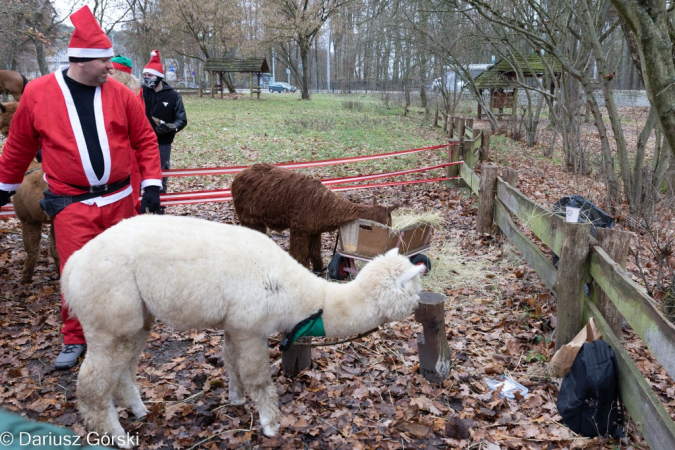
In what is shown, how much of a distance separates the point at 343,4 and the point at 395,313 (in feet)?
118

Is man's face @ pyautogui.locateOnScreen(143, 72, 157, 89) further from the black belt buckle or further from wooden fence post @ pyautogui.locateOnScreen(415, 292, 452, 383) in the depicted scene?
wooden fence post @ pyautogui.locateOnScreen(415, 292, 452, 383)

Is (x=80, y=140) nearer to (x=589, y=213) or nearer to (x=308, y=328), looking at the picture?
(x=308, y=328)

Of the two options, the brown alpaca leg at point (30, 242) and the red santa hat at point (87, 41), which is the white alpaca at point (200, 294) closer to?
the red santa hat at point (87, 41)

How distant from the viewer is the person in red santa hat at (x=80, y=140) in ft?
11.1

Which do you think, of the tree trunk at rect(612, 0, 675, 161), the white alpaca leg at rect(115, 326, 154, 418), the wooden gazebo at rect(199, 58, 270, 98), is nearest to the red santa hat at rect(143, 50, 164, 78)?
the white alpaca leg at rect(115, 326, 154, 418)

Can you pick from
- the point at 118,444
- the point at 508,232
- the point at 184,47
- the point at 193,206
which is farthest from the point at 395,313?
the point at 184,47

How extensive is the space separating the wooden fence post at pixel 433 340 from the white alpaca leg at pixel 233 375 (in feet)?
4.54

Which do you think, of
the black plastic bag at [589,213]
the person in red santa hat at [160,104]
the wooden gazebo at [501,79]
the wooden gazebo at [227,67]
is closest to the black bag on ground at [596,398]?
the black plastic bag at [589,213]

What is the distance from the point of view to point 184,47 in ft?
142

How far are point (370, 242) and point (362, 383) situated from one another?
74.9 inches

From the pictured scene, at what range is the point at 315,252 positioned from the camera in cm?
595

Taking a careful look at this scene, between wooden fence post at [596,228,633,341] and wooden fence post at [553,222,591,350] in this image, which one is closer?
wooden fence post at [596,228,633,341]

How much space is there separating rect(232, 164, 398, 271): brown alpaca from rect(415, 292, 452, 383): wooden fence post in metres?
1.90

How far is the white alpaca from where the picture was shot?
2.73 meters
